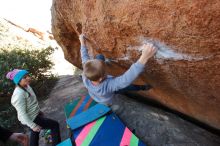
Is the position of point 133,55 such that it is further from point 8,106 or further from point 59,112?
point 8,106

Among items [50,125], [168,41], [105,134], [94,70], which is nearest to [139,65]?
[168,41]

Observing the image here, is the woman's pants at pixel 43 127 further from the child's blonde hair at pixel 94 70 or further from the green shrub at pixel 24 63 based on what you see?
the green shrub at pixel 24 63

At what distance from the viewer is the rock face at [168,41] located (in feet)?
8.72

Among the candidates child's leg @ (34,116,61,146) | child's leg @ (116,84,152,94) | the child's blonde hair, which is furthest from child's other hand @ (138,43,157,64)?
child's leg @ (34,116,61,146)

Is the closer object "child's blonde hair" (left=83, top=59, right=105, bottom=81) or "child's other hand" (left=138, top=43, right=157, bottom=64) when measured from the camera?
"child's other hand" (left=138, top=43, right=157, bottom=64)

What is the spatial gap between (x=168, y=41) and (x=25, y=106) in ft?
8.05

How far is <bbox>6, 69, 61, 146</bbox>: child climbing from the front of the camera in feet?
13.6

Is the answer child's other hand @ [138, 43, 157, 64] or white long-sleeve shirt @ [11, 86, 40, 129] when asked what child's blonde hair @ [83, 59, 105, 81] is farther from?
Result: white long-sleeve shirt @ [11, 86, 40, 129]

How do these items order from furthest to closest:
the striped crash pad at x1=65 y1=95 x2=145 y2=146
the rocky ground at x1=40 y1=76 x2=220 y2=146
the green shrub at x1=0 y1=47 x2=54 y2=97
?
the green shrub at x1=0 y1=47 x2=54 y2=97 → the rocky ground at x1=40 y1=76 x2=220 y2=146 → the striped crash pad at x1=65 y1=95 x2=145 y2=146

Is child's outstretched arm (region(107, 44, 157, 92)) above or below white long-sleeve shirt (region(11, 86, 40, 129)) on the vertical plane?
above

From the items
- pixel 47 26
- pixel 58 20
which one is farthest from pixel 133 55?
pixel 47 26

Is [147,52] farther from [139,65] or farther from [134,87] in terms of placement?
[134,87]

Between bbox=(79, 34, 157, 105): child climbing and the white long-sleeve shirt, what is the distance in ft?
3.36

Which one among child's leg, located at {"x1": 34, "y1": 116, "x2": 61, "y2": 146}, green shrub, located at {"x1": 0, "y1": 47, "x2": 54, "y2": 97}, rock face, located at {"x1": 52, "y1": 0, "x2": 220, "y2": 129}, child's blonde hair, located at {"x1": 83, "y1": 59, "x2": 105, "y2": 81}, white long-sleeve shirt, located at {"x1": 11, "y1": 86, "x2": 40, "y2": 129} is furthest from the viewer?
green shrub, located at {"x1": 0, "y1": 47, "x2": 54, "y2": 97}
